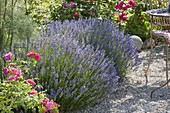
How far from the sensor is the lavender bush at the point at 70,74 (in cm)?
386

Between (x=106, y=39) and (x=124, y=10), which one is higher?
(x=124, y=10)

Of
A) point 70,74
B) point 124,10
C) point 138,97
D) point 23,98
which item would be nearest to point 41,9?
point 124,10

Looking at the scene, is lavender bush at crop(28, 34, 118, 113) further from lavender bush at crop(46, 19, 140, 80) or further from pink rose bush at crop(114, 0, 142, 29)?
pink rose bush at crop(114, 0, 142, 29)

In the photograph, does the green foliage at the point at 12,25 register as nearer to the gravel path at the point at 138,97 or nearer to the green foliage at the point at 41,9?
the gravel path at the point at 138,97

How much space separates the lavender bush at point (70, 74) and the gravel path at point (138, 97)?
18cm

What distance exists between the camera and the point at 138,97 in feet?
15.4

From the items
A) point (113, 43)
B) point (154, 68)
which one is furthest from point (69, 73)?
point (154, 68)

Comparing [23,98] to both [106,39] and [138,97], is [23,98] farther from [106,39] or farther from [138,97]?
[106,39]

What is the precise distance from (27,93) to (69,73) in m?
0.75

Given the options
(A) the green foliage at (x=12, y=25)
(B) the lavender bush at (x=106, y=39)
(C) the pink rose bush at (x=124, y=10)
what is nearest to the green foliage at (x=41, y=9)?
(C) the pink rose bush at (x=124, y=10)

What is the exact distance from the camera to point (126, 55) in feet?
16.1

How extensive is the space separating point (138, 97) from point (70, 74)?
1.13m

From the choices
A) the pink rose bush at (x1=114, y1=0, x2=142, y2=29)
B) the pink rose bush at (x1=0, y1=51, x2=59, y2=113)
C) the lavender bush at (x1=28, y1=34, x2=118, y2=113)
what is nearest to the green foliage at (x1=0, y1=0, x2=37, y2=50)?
the lavender bush at (x1=28, y1=34, x2=118, y2=113)

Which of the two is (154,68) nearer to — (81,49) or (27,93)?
(81,49)
